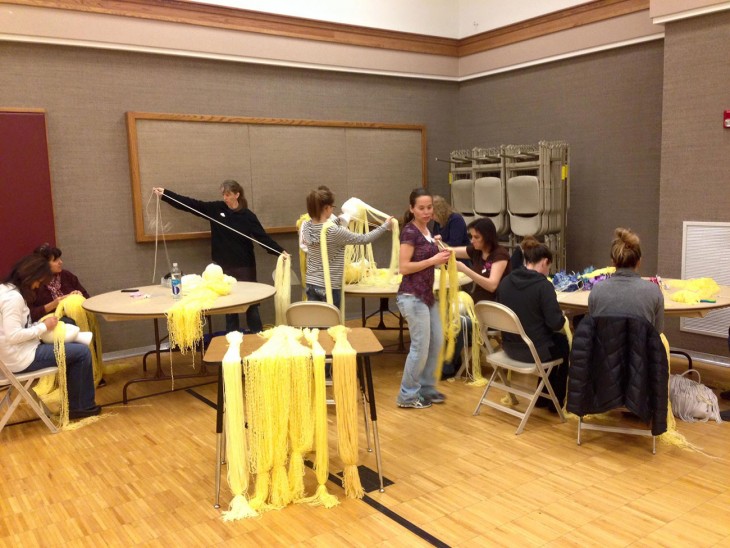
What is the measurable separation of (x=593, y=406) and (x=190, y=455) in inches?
97.9

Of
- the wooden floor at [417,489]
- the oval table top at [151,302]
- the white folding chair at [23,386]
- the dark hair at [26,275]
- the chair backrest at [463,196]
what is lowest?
the wooden floor at [417,489]

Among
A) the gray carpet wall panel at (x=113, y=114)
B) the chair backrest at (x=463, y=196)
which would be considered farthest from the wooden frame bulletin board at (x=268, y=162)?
the chair backrest at (x=463, y=196)

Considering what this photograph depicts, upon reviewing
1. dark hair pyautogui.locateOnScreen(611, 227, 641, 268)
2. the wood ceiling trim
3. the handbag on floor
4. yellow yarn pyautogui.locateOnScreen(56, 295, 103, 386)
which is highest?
the wood ceiling trim

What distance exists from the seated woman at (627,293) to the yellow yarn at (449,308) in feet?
3.65

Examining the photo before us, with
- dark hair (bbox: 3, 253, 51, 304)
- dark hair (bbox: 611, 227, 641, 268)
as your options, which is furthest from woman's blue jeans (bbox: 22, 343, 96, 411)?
dark hair (bbox: 611, 227, 641, 268)

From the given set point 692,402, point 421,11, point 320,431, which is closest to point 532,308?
point 692,402

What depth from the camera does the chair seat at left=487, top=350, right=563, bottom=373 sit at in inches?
159

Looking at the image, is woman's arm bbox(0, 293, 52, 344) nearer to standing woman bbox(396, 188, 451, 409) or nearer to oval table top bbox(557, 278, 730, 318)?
standing woman bbox(396, 188, 451, 409)

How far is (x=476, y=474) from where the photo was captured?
3545 millimetres

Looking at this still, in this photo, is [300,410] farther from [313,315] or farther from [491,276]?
[491,276]

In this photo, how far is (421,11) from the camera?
25.8ft

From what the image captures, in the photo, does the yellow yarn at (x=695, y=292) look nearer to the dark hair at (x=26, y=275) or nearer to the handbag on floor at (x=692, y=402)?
the handbag on floor at (x=692, y=402)

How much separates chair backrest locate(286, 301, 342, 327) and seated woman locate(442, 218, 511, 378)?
107cm

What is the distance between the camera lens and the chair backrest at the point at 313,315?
173 inches
